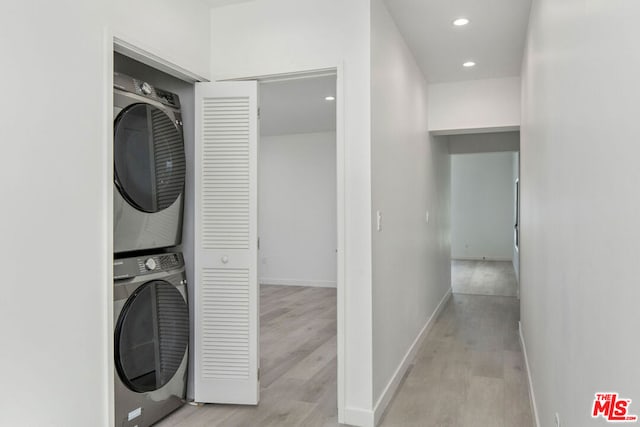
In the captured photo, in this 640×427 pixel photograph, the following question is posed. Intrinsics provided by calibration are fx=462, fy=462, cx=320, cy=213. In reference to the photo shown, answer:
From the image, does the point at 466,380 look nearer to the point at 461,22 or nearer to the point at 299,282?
the point at 461,22

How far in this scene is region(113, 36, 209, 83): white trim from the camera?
2333mm

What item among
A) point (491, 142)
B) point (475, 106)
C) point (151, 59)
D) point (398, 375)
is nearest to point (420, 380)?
point (398, 375)

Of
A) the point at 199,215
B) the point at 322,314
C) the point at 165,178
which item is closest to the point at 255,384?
the point at 199,215

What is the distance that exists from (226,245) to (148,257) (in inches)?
20.0

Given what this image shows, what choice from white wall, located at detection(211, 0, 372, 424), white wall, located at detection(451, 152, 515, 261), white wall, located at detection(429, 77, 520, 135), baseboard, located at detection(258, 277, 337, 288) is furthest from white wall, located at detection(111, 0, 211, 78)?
white wall, located at detection(451, 152, 515, 261)

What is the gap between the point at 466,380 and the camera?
11.4ft

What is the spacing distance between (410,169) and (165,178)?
2173 millimetres

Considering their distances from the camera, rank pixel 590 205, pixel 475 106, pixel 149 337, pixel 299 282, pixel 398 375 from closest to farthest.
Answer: pixel 590 205
pixel 149 337
pixel 398 375
pixel 475 106
pixel 299 282

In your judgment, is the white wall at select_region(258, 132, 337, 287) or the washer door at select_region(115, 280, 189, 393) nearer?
the washer door at select_region(115, 280, 189, 393)

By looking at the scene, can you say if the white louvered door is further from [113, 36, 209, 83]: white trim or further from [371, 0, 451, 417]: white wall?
[371, 0, 451, 417]: white wall

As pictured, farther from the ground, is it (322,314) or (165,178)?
(165,178)

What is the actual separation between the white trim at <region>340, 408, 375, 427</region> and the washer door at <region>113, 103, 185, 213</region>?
166cm

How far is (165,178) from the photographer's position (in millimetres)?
2811
